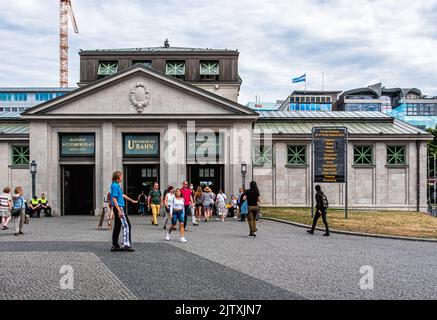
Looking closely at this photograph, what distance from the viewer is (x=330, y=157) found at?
26.1 m

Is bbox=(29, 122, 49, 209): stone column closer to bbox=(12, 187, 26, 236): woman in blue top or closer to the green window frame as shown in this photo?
bbox=(12, 187, 26, 236): woman in blue top

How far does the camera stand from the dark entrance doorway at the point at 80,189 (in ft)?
111

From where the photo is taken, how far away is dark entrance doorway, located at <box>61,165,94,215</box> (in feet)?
111

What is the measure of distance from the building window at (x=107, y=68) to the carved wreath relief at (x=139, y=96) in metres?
10.5

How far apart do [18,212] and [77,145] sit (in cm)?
1467

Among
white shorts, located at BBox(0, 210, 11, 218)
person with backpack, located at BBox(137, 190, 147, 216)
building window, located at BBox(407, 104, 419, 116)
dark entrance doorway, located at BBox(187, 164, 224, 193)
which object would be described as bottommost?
person with backpack, located at BBox(137, 190, 147, 216)

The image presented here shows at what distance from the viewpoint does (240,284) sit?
842 centimetres

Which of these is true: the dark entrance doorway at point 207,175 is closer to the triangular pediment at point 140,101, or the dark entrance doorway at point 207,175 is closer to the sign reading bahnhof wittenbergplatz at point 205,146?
the sign reading bahnhof wittenbergplatz at point 205,146

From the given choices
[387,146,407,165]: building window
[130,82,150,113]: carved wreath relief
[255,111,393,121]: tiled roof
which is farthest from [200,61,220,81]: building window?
[387,146,407,165]: building window

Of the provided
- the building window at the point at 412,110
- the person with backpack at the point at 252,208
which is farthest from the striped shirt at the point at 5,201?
the building window at the point at 412,110

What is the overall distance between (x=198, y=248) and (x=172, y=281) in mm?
5134

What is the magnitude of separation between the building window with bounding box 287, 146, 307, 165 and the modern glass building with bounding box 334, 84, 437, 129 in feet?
301
